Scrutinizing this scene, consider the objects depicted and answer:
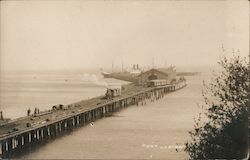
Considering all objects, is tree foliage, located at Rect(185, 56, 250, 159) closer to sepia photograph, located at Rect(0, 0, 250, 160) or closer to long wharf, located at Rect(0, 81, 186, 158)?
sepia photograph, located at Rect(0, 0, 250, 160)

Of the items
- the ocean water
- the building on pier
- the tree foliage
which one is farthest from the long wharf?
the tree foliage

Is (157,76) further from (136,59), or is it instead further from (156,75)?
(136,59)

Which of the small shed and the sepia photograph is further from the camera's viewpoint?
the small shed

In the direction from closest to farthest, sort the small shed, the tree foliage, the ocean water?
the tree foliage
the ocean water
the small shed

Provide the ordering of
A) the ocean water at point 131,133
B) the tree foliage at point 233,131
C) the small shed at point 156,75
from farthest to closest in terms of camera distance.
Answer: the small shed at point 156,75, the ocean water at point 131,133, the tree foliage at point 233,131

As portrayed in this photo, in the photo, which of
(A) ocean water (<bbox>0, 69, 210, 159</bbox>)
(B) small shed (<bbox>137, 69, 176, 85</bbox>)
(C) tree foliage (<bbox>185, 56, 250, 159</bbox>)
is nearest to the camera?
(C) tree foliage (<bbox>185, 56, 250, 159</bbox>)

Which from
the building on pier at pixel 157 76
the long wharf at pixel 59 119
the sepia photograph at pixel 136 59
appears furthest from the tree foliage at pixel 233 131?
the long wharf at pixel 59 119

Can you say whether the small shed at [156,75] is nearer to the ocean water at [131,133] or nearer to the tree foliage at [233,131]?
the ocean water at [131,133]

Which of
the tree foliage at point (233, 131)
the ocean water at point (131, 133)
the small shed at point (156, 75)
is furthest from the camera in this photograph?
the small shed at point (156, 75)
